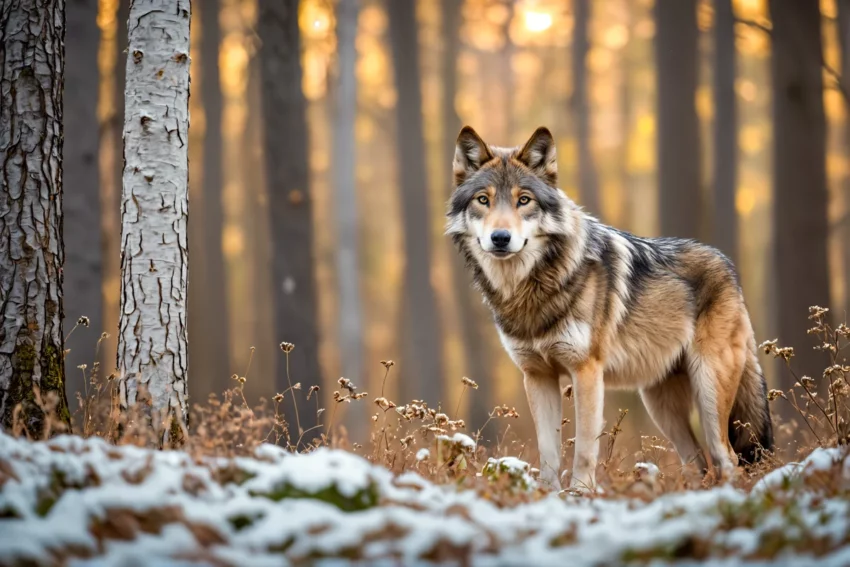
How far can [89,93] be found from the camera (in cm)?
785

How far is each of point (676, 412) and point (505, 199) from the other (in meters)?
2.24

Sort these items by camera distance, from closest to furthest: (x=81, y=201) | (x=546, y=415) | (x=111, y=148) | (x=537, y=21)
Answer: (x=546, y=415) < (x=81, y=201) < (x=111, y=148) < (x=537, y=21)

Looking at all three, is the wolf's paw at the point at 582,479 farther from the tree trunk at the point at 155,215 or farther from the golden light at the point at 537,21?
the golden light at the point at 537,21

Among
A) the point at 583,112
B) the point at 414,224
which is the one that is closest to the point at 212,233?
the point at 414,224

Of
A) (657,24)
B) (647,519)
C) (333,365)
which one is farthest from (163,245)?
(657,24)

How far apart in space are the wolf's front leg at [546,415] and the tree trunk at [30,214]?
2864mm

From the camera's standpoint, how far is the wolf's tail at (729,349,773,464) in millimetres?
4727

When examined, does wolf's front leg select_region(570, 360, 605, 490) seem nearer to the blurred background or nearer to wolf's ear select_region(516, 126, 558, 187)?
wolf's ear select_region(516, 126, 558, 187)

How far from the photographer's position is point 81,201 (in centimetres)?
761

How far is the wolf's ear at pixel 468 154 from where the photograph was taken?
14.8 ft

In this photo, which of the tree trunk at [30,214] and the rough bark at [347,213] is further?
the rough bark at [347,213]

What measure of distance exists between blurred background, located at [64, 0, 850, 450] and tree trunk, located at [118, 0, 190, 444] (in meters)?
4.06

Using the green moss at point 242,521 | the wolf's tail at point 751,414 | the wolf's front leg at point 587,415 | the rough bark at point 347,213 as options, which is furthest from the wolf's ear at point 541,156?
the rough bark at point 347,213

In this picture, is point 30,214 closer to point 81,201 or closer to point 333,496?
point 333,496
